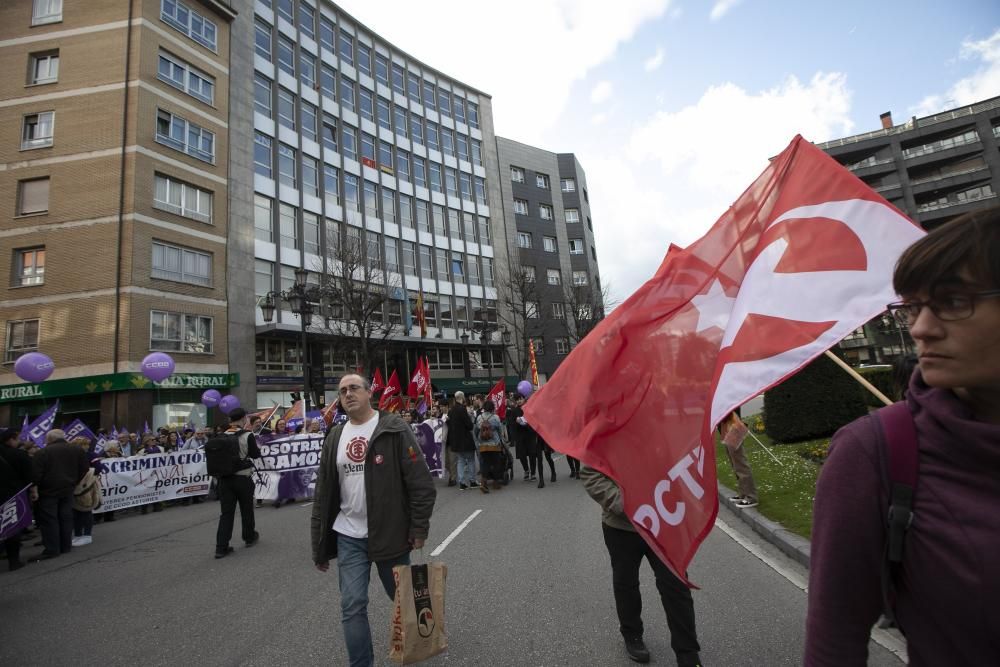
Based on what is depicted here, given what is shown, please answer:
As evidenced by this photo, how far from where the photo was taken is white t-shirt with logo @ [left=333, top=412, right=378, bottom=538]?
3.68 metres

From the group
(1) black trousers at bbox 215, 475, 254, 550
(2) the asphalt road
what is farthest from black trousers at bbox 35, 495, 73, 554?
(1) black trousers at bbox 215, 475, 254, 550

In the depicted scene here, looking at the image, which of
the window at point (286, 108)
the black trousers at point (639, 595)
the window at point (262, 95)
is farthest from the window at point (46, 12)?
the black trousers at point (639, 595)

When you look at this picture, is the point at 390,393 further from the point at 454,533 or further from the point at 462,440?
the point at 454,533

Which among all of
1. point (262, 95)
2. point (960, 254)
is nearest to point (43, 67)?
point (262, 95)

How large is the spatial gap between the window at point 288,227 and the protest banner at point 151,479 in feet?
64.4

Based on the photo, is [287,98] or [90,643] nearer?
[90,643]

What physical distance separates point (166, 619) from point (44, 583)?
3.17 meters

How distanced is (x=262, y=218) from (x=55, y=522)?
2434cm

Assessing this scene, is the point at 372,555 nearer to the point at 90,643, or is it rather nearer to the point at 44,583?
the point at 90,643

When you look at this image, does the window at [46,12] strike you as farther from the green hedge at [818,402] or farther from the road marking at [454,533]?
the green hedge at [818,402]

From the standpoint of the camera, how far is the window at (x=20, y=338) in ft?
73.8

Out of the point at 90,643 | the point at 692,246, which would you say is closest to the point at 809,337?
the point at 692,246

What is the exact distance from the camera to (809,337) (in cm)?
303

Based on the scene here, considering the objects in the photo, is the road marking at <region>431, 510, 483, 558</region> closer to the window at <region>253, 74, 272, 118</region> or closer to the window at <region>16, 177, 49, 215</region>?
the window at <region>16, 177, 49, 215</region>
